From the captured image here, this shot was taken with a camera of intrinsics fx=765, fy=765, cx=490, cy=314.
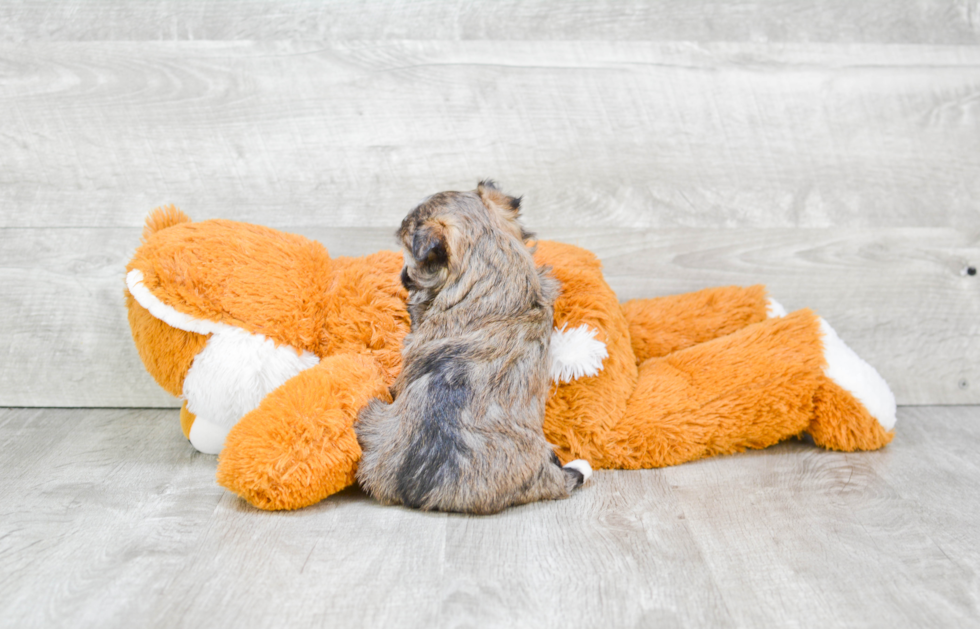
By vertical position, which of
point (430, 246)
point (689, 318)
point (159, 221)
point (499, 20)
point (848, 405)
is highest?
point (499, 20)

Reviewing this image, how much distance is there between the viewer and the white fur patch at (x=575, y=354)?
174 centimetres

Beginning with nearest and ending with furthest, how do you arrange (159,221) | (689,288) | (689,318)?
(159,221), (689,318), (689,288)

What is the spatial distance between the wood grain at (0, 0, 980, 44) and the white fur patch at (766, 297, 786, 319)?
738mm

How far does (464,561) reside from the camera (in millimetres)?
1357

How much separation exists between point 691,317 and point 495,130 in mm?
740

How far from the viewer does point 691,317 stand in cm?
206

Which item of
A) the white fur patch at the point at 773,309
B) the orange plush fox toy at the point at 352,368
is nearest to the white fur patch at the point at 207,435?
the orange plush fox toy at the point at 352,368

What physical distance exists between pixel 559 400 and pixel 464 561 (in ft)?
1.70

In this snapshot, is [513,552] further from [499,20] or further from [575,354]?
[499,20]

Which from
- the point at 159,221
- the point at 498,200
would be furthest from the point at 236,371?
the point at 498,200

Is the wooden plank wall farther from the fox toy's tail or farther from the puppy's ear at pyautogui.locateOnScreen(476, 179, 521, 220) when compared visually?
the puppy's ear at pyautogui.locateOnScreen(476, 179, 521, 220)

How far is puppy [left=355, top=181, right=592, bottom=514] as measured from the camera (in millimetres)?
1476

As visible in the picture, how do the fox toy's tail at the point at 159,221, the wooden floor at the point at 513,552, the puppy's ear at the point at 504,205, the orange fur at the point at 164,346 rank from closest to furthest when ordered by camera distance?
1. the wooden floor at the point at 513,552
2. the puppy's ear at the point at 504,205
3. the orange fur at the point at 164,346
4. the fox toy's tail at the point at 159,221

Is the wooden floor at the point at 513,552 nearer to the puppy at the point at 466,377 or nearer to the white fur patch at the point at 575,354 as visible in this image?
the puppy at the point at 466,377
